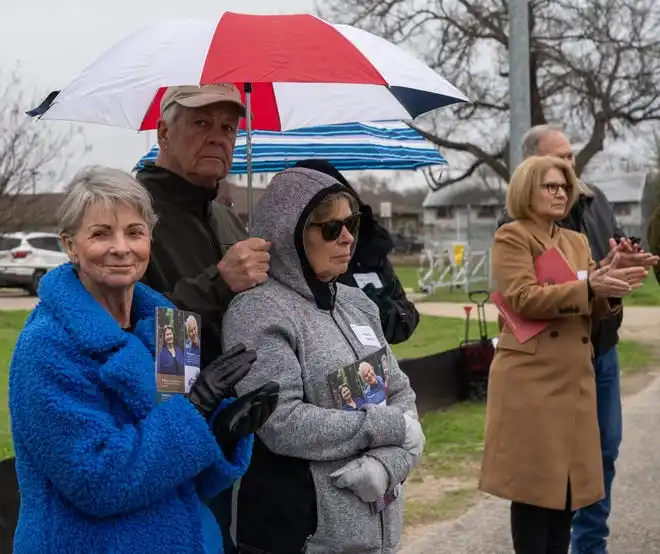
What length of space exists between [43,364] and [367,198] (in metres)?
80.5

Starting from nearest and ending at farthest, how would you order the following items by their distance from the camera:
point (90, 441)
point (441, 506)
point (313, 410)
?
1. point (90, 441)
2. point (313, 410)
3. point (441, 506)

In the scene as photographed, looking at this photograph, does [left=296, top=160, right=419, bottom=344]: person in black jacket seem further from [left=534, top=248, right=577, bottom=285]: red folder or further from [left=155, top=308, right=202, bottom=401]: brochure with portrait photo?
[left=155, top=308, right=202, bottom=401]: brochure with portrait photo

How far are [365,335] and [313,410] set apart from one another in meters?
0.36

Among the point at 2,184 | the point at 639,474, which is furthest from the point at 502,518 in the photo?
the point at 2,184

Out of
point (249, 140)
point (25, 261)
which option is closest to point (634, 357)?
point (249, 140)

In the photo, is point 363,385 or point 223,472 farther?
point 363,385

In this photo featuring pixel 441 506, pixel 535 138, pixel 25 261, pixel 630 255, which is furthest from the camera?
pixel 25 261

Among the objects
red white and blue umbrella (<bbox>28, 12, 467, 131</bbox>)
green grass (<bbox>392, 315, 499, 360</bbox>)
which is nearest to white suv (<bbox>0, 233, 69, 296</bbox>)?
green grass (<bbox>392, 315, 499, 360</bbox>)

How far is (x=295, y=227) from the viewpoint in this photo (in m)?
2.70

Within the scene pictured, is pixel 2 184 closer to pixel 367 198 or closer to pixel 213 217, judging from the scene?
pixel 213 217

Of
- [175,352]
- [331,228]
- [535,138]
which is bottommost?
[175,352]

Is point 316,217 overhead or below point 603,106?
below

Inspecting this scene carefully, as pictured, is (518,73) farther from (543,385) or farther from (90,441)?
(90,441)

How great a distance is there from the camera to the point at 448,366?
820 cm
